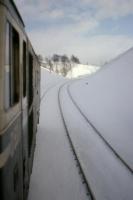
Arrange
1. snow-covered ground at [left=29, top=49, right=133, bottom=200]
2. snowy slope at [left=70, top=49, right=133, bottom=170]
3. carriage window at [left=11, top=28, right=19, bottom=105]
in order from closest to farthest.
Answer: carriage window at [left=11, top=28, right=19, bottom=105], snow-covered ground at [left=29, top=49, right=133, bottom=200], snowy slope at [left=70, top=49, right=133, bottom=170]

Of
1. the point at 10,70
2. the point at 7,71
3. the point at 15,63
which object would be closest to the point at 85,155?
the point at 15,63

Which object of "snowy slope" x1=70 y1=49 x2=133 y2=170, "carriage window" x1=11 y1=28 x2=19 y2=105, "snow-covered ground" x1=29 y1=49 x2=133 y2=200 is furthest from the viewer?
"snowy slope" x1=70 y1=49 x2=133 y2=170

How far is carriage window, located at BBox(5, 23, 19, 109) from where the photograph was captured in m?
3.99

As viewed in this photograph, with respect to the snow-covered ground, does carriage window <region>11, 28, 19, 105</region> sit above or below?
above

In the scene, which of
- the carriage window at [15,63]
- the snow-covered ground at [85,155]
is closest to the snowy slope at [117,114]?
the snow-covered ground at [85,155]

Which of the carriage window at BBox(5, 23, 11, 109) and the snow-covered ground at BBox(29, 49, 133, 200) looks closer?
the carriage window at BBox(5, 23, 11, 109)

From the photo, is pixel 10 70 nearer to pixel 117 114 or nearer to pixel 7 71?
pixel 7 71

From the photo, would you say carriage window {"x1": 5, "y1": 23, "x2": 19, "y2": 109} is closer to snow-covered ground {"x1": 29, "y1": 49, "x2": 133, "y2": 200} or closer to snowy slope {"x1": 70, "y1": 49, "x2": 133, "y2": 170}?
snow-covered ground {"x1": 29, "y1": 49, "x2": 133, "y2": 200}

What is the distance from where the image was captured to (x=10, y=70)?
13.9 ft

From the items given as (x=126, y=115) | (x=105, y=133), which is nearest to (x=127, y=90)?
(x=126, y=115)

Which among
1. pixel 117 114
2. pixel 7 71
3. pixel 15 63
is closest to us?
pixel 7 71

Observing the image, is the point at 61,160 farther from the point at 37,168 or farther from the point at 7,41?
the point at 7,41

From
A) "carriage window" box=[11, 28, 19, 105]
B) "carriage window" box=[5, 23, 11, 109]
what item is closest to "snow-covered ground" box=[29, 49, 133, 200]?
"carriage window" box=[11, 28, 19, 105]

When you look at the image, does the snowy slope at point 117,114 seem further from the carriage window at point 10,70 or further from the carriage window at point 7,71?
the carriage window at point 7,71
